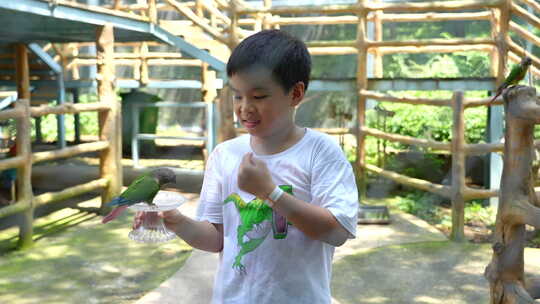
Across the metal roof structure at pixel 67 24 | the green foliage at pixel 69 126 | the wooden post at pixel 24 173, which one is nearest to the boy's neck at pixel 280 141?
the wooden post at pixel 24 173

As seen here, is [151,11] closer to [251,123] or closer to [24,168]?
[24,168]

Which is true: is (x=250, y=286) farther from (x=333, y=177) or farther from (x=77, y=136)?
(x=77, y=136)

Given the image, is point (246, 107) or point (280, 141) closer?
point (246, 107)

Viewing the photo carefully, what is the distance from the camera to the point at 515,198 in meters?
2.54

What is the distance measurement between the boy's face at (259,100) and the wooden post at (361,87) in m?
4.84

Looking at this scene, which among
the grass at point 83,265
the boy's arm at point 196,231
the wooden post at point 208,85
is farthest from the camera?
the wooden post at point 208,85

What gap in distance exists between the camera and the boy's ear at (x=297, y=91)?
54.8 inches

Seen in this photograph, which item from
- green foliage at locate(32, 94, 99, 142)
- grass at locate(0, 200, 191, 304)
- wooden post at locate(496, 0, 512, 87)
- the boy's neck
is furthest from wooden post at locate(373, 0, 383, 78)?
green foliage at locate(32, 94, 99, 142)

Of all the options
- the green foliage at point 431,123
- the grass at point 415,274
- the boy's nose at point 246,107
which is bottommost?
the grass at point 415,274

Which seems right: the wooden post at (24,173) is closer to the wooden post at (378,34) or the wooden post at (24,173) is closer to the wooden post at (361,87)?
the wooden post at (361,87)

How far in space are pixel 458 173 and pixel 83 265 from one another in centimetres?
285

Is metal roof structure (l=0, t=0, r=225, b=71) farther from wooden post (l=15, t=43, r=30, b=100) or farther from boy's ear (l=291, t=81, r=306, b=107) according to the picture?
boy's ear (l=291, t=81, r=306, b=107)

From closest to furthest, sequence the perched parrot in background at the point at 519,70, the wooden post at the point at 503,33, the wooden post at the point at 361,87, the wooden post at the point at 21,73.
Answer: the perched parrot in background at the point at 519,70 → the wooden post at the point at 503,33 → the wooden post at the point at 361,87 → the wooden post at the point at 21,73

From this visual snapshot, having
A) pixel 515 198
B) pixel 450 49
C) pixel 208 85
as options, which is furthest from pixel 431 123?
pixel 515 198
